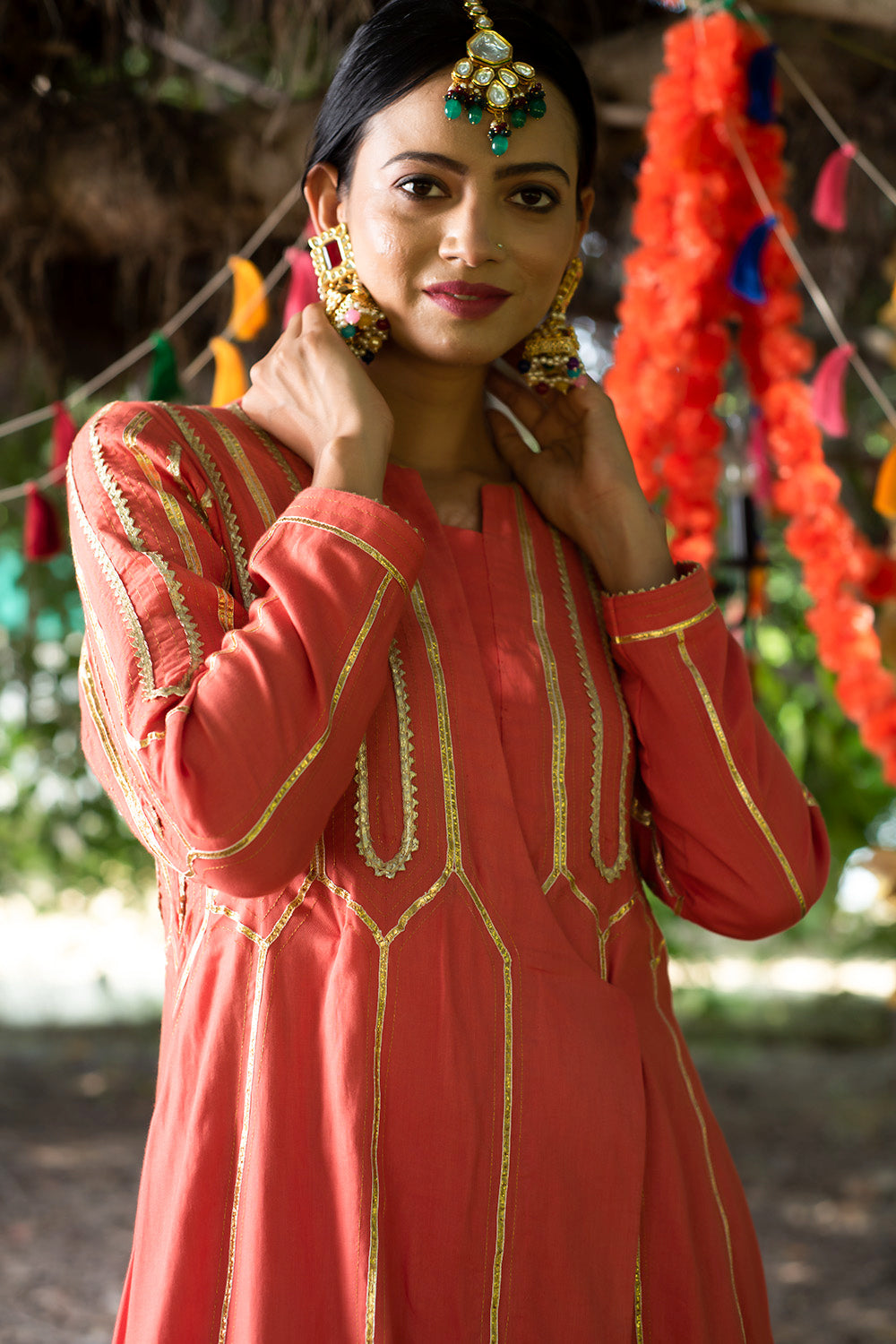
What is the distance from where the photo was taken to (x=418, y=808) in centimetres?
121

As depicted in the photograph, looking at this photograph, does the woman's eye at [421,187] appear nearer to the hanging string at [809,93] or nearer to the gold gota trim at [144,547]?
the gold gota trim at [144,547]

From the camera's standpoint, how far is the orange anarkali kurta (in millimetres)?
1110

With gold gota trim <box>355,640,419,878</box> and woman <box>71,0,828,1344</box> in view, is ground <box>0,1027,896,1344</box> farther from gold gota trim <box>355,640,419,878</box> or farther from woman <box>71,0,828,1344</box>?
gold gota trim <box>355,640,419,878</box>

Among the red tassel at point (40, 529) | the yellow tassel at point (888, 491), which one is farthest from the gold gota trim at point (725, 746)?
the red tassel at point (40, 529)

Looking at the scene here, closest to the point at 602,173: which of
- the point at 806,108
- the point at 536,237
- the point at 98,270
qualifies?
the point at 806,108

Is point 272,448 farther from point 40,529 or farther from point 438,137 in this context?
point 40,529

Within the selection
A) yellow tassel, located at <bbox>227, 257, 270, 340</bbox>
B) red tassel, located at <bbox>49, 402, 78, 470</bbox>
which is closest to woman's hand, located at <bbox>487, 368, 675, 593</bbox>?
yellow tassel, located at <bbox>227, 257, 270, 340</bbox>

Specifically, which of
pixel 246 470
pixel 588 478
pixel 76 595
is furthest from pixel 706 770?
pixel 76 595

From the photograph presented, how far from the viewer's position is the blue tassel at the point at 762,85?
2529mm

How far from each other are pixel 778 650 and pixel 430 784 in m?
4.25

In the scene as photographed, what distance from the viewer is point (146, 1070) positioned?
5863 mm

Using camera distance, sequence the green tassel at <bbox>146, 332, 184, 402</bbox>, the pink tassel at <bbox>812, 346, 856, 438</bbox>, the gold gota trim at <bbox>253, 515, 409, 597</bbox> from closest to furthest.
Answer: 1. the gold gota trim at <bbox>253, 515, 409, 597</bbox>
2. the green tassel at <bbox>146, 332, 184, 402</bbox>
3. the pink tassel at <bbox>812, 346, 856, 438</bbox>

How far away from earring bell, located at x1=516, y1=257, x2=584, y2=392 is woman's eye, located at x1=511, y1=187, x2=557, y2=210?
0.44 ft

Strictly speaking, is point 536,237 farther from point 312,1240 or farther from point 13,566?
point 13,566
